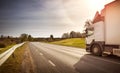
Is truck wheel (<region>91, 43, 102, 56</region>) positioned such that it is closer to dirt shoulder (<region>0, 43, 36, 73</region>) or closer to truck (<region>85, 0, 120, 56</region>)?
truck (<region>85, 0, 120, 56</region>)

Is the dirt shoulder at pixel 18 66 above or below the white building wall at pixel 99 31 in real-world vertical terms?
below

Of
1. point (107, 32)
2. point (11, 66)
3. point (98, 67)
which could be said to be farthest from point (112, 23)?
point (11, 66)

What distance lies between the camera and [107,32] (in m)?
15.7

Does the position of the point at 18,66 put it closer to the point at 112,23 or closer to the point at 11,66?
the point at 11,66

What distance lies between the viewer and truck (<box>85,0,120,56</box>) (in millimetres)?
14195

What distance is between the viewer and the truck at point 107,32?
14.2m

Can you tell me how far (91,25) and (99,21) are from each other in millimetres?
2505


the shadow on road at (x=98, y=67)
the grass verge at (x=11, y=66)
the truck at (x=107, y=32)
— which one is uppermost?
the truck at (x=107, y=32)

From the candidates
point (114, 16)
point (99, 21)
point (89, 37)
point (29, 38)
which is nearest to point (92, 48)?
point (89, 37)

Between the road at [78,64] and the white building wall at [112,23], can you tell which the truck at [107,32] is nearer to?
the white building wall at [112,23]

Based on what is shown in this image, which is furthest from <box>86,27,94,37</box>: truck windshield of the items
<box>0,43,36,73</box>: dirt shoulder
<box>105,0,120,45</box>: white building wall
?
<box>0,43,36,73</box>: dirt shoulder

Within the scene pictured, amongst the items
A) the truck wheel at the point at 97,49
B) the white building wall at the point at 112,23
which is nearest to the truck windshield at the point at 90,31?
the truck wheel at the point at 97,49

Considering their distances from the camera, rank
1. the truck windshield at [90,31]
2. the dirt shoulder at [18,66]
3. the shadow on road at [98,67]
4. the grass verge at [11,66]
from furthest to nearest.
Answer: the truck windshield at [90,31] → the grass verge at [11,66] → the dirt shoulder at [18,66] → the shadow on road at [98,67]

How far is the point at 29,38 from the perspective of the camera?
179m
